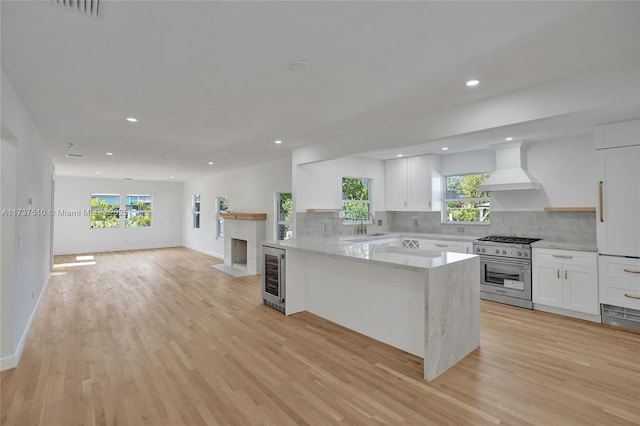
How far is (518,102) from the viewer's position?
287 centimetres

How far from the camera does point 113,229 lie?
1059 cm

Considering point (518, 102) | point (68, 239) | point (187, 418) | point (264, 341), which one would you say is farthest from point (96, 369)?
point (68, 239)

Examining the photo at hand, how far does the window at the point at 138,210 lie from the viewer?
10.9 meters

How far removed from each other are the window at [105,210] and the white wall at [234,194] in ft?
7.08

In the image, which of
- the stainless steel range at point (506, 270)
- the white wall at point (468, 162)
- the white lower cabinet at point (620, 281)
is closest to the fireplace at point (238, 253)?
the white wall at point (468, 162)

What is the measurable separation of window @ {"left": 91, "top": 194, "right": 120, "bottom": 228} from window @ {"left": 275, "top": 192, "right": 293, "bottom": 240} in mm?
7179

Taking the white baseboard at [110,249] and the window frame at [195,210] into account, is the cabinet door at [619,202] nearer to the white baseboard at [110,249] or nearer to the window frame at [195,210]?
the window frame at [195,210]

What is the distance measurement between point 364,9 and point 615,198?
373 centimetres

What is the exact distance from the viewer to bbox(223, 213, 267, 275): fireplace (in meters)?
6.87

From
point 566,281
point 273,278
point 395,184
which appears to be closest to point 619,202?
point 566,281

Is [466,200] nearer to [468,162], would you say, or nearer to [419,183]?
[468,162]

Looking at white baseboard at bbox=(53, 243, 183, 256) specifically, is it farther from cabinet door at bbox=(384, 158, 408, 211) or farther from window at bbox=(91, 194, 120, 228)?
cabinet door at bbox=(384, 158, 408, 211)

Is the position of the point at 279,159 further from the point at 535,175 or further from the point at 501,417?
the point at 501,417

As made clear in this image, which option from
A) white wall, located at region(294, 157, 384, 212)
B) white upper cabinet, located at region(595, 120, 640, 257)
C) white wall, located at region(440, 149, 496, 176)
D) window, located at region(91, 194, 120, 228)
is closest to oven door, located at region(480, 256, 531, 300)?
white upper cabinet, located at region(595, 120, 640, 257)
